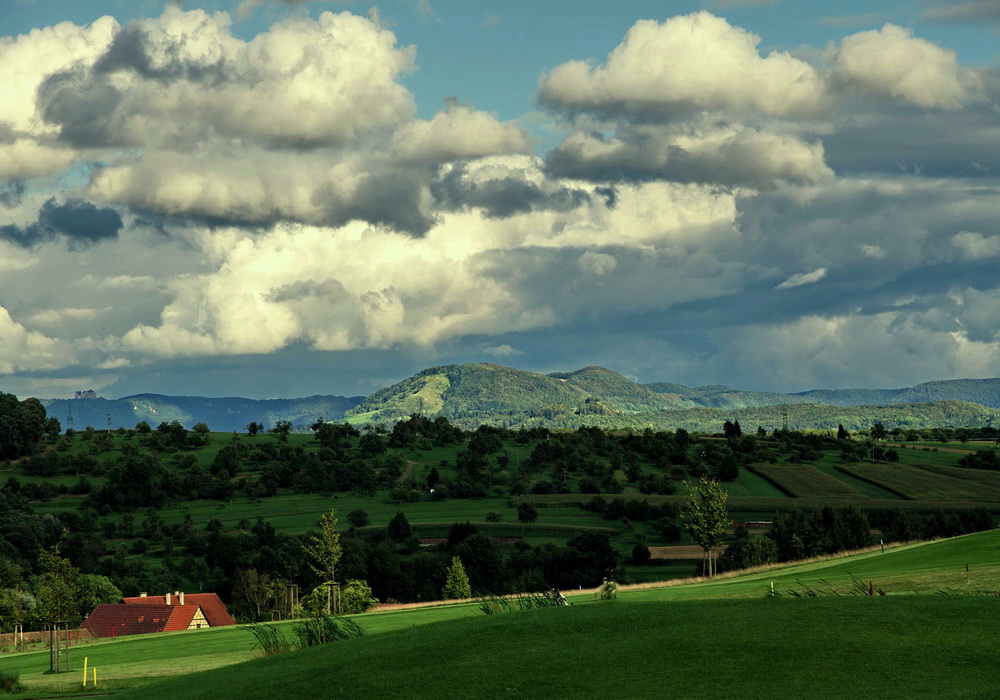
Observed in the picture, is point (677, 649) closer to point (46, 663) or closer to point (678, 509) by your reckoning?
point (46, 663)

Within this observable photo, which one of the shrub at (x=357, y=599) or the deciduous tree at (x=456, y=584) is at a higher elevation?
the shrub at (x=357, y=599)

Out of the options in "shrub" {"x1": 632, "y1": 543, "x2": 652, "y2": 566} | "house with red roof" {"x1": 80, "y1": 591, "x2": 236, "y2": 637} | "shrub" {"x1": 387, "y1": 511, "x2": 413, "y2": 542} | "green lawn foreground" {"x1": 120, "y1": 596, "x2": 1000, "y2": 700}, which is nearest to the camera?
"green lawn foreground" {"x1": 120, "y1": 596, "x2": 1000, "y2": 700}

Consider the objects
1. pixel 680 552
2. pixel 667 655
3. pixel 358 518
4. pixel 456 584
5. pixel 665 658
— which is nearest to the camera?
pixel 665 658

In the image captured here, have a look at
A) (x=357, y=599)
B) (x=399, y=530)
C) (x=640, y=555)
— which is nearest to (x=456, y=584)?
(x=357, y=599)

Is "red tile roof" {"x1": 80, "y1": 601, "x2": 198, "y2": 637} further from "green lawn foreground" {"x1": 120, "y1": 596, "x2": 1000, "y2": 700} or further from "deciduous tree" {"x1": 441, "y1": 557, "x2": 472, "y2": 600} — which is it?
"green lawn foreground" {"x1": 120, "y1": 596, "x2": 1000, "y2": 700}

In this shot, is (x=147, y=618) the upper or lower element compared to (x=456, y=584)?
upper

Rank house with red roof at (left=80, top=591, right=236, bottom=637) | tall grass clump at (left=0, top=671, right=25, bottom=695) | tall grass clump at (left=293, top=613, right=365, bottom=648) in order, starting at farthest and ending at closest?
house with red roof at (left=80, top=591, right=236, bottom=637) < tall grass clump at (left=0, top=671, right=25, bottom=695) < tall grass clump at (left=293, top=613, right=365, bottom=648)

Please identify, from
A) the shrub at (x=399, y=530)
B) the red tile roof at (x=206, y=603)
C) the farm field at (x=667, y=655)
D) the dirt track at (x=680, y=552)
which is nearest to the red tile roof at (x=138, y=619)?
the red tile roof at (x=206, y=603)

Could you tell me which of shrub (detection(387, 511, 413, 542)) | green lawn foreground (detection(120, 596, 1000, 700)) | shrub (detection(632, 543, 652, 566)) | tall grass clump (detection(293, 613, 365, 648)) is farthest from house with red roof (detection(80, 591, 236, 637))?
green lawn foreground (detection(120, 596, 1000, 700))

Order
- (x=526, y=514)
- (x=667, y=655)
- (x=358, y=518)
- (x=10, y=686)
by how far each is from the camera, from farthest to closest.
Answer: (x=358, y=518) → (x=526, y=514) → (x=10, y=686) → (x=667, y=655)

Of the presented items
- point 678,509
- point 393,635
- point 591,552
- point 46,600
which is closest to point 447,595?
point 591,552

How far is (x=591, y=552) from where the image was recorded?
151 m

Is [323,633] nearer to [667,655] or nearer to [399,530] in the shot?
[667,655]

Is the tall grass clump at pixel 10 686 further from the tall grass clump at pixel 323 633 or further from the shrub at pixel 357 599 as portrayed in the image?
the shrub at pixel 357 599
